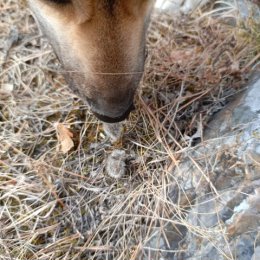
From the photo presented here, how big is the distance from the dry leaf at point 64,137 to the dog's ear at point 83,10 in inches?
35.2

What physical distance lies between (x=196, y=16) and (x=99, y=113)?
1.68 metres

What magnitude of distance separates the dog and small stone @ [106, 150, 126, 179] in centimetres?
42

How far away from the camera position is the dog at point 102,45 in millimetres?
2191

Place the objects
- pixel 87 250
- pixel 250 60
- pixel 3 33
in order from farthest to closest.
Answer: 1. pixel 3 33
2. pixel 250 60
3. pixel 87 250

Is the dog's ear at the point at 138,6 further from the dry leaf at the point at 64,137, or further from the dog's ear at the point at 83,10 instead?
the dry leaf at the point at 64,137

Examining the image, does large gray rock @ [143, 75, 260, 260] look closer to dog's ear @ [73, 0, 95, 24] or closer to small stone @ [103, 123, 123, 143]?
small stone @ [103, 123, 123, 143]

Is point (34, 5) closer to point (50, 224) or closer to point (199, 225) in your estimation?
point (50, 224)

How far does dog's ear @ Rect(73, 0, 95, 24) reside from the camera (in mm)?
2148

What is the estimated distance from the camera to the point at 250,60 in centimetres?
316

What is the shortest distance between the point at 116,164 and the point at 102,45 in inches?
31.0

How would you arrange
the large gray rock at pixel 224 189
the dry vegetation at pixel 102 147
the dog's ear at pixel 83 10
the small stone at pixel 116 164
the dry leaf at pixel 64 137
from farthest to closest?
the dry leaf at pixel 64 137 < the small stone at pixel 116 164 < the dry vegetation at pixel 102 147 < the large gray rock at pixel 224 189 < the dog's ear at pixel 83 10

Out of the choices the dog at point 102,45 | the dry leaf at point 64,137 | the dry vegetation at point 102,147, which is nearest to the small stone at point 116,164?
the dry vegetation at point 102,147

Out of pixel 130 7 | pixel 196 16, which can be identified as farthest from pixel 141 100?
pixel 196 16

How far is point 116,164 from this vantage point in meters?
2.77
